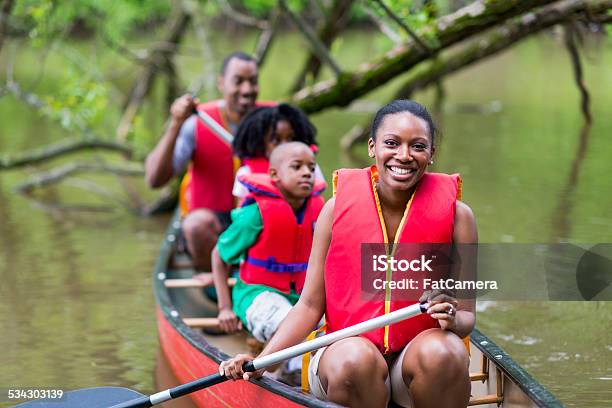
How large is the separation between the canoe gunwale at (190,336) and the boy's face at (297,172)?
27.2 inches

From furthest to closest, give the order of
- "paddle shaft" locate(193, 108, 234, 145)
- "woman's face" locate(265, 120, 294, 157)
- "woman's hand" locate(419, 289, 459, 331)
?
"paddle shaft" locate(193, 108, 234, 145)
"woman's face" locate(265, 120, 294, 157)
"woman's hand" locate(419, 289, 459, 331)

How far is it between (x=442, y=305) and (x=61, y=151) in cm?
595

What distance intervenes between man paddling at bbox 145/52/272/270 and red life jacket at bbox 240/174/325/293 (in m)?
1.19

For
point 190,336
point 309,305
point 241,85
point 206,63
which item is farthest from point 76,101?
point 309,305

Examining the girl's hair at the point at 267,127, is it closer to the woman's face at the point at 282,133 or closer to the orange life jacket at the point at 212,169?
the woman's face at the point at 282,133

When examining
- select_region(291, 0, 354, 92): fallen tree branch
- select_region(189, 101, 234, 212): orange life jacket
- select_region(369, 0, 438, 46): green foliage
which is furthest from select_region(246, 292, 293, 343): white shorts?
select_region(291, 0, 354, 92): fallen tree branch

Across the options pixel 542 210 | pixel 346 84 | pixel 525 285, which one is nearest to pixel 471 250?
pixel 525 285

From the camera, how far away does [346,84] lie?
654cm

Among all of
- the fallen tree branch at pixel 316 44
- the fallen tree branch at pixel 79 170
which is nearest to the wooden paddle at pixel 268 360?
the fallen tree branch at pixel 316 44

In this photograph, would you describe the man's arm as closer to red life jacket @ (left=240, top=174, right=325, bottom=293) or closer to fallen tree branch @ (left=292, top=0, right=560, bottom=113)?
red life jacket @ (left=240, top=174, right=325, bottom=293)

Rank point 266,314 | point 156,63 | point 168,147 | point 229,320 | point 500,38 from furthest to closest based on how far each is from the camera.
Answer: point 156,63 < point 500,38 < point 168,147 < point 229,320 < point 266,314

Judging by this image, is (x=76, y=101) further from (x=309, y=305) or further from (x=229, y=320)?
(x=309, y=305)

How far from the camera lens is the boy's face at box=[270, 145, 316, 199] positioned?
3.85m

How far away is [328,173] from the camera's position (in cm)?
890
